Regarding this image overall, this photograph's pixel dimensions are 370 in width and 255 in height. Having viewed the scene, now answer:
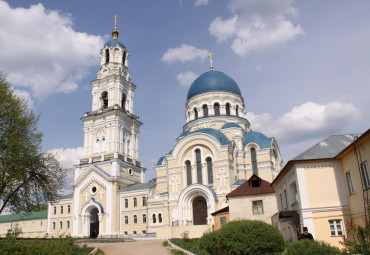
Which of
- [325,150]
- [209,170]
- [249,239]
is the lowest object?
[249,239]

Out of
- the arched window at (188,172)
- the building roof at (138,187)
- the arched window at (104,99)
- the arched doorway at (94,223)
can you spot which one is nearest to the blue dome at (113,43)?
the arched window at (104,99)

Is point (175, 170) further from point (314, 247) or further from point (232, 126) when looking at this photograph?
point (314, 247)

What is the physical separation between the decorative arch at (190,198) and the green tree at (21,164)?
44.3ft

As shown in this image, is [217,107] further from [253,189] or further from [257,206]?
[257,206]

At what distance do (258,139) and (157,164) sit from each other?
12126 millimetres

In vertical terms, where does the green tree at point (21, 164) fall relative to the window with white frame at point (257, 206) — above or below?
above

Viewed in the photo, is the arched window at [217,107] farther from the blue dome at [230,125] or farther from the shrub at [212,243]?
the shrub at [212,243]

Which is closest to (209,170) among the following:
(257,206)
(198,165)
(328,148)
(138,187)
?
(198,165)

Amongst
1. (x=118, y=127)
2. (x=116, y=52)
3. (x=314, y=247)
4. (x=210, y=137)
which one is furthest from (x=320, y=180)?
(x=116, y=52)

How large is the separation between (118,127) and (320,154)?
30.2 metres

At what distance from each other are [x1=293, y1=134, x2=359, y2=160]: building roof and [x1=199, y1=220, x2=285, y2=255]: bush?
14.4 feet

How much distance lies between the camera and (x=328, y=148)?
16859 millimetres

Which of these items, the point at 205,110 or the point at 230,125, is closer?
the point at 230,125

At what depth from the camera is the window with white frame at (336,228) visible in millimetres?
15078
